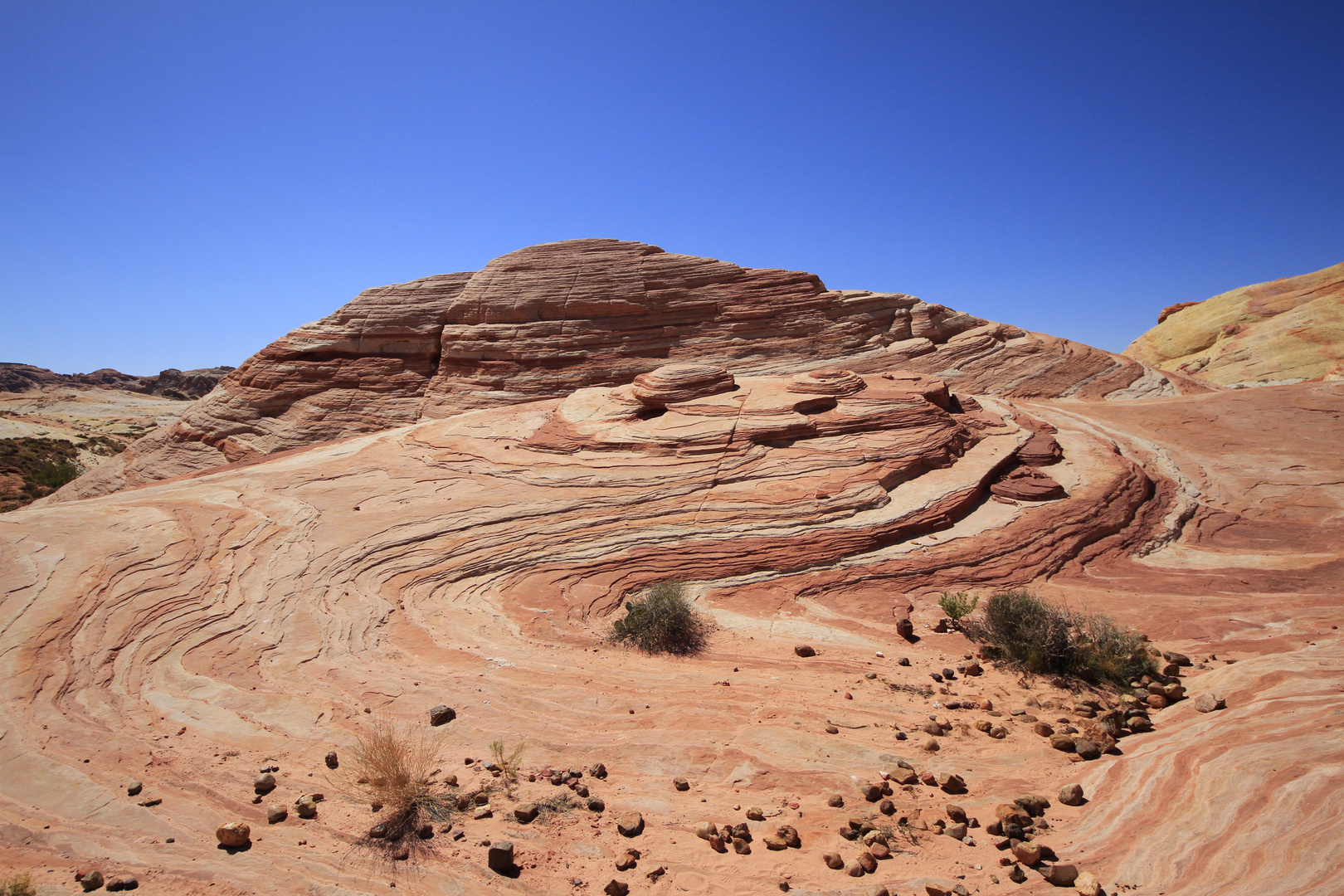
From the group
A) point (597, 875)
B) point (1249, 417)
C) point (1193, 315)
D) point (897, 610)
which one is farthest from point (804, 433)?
point (1193, 315)

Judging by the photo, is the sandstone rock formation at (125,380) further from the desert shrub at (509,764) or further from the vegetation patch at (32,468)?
the desert shrub at (509,764)

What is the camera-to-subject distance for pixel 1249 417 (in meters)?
18.2

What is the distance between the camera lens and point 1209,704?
709 centimetres

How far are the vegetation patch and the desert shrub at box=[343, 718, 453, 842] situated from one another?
117ft

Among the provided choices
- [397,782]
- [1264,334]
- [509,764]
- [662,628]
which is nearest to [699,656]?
[662,628]

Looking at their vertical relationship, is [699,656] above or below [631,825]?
above

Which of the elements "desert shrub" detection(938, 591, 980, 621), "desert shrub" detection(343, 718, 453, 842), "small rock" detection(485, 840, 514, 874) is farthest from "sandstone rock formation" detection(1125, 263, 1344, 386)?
"desert shrub" detection(343, 718, 453, 842)

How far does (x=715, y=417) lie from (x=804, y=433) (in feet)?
7.28

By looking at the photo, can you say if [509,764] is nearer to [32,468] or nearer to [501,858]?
[501,858]

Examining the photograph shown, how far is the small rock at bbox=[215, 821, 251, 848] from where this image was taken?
16.4ft

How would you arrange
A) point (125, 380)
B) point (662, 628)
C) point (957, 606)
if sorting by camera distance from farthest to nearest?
point (125, 380)
point (957, 606)
point (662, 628)

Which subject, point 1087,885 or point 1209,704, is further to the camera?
point 1209,704

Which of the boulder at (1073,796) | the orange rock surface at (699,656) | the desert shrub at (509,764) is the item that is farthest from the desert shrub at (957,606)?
the desert shrub at (509,764)

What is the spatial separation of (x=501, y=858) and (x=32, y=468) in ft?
157
